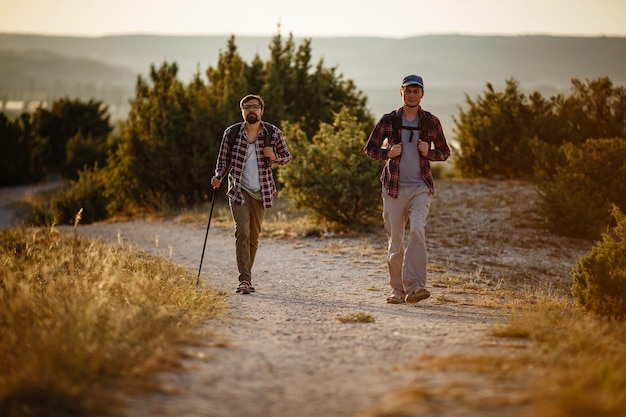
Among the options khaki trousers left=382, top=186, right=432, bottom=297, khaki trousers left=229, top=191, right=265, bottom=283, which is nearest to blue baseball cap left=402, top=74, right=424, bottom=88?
khaki trousers left=382, top=186, right=432, bottom=297

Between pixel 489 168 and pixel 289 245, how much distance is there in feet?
32.9

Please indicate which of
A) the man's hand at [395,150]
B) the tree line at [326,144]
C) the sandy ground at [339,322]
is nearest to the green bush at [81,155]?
the tree line at [326,144]

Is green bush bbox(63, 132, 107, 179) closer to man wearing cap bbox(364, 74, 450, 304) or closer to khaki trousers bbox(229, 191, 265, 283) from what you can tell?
khaki trousers bbox(229, 191, 265, 283)

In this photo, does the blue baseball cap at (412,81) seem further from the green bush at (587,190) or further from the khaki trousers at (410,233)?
the green bush at (587,190)

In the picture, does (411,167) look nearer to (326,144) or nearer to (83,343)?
(83,343)

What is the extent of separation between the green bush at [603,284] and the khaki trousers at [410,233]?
1770 millimetres

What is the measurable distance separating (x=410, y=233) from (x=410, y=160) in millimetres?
762

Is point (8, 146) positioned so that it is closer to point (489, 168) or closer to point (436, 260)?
point (489, 168)

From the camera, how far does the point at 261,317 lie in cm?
723

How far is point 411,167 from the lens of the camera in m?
7.73

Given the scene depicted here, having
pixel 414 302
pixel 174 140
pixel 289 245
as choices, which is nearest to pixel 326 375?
pixel 414 302

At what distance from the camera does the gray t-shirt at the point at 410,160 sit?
770 cm

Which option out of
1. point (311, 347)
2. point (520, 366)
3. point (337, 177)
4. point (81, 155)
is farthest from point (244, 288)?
point (81, 155)

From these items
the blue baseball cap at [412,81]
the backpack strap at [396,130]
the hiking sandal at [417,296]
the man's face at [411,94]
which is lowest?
the hiking sandal at [417,296]
